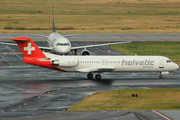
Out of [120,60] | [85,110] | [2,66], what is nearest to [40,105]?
[85,110]

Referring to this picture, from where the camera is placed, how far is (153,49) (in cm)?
8375

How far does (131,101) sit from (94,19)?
395 ft

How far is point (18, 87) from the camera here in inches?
1842

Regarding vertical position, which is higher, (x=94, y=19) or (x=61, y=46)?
(x=94, y=19)

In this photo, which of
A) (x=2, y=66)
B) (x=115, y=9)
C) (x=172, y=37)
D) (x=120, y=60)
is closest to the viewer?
(x=120, y=60)

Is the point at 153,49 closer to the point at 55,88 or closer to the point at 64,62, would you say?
the point at 64,62

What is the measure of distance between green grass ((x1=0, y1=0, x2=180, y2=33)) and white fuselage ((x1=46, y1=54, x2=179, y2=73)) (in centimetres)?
6782

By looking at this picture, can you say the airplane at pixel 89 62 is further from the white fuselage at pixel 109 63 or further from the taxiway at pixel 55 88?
the taxiway at pixel 55 88

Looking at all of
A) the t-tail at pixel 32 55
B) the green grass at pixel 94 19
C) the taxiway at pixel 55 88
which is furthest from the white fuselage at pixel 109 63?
the green grass at pixel 94 19

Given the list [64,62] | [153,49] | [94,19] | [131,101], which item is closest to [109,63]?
[64,62]

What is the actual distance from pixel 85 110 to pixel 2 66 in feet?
104

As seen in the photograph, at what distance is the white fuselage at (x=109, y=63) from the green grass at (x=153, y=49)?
17.4m

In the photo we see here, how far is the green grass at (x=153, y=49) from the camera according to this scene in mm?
77675

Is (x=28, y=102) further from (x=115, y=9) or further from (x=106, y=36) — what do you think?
(x=115, y=9)
